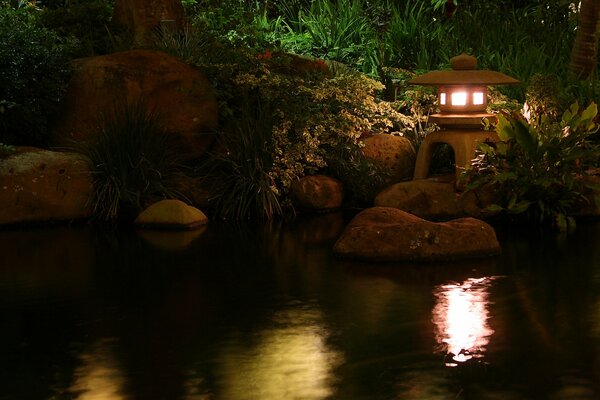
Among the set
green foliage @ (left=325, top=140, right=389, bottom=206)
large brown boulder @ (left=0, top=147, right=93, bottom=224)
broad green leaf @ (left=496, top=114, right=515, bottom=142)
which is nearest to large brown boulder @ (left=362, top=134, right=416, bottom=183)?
green foliage @ (left=325, top=140, right=389, bottom=206)

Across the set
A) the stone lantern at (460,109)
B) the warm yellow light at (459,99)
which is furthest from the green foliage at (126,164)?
the warm yellow light at (459,99)

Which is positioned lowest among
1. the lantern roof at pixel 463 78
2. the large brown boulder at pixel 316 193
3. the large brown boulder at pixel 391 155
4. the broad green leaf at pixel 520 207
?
the broad green leaf at pixel 520 207

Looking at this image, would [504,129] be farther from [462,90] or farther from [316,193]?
[316,193]

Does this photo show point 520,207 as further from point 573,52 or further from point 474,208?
point 573,52

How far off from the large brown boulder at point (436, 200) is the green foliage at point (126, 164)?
234 cm

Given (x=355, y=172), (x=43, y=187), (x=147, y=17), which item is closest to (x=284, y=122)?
(x=355, y=172)

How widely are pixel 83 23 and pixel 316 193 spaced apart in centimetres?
431

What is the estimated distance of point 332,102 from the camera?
13047 millimetres

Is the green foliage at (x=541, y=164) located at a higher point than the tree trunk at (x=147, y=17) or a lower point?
lower

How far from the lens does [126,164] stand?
11703 mm

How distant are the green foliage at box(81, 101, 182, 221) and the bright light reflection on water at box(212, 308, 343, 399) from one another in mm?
4647

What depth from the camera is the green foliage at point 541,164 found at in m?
11.2

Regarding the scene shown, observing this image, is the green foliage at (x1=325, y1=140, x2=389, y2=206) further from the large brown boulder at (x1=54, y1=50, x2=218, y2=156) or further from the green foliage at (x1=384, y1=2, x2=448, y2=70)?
the green foliage at (x1=384, y1=2, x2=448, y2=70)

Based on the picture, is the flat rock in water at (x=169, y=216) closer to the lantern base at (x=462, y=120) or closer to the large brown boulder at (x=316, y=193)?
the large brown boulder at (x=316, y=193)
